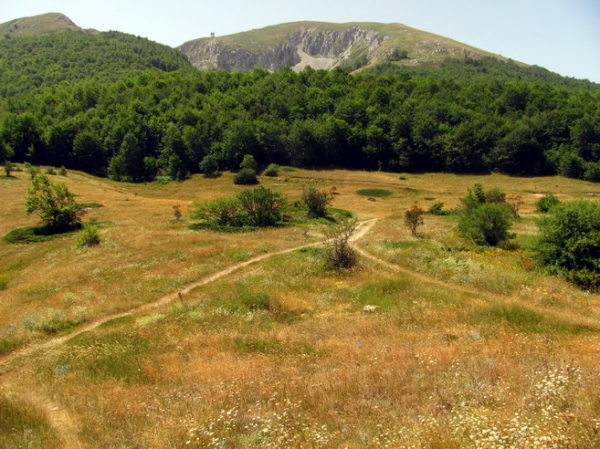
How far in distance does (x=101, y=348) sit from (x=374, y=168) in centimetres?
10319

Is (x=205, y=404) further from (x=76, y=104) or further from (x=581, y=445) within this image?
(x=76, y=104)

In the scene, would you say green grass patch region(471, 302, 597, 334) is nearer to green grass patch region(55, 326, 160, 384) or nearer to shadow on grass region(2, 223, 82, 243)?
green grass patch region(55, 326, 160, 384)

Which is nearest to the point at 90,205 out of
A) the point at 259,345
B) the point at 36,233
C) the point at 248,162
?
the point at 36,233

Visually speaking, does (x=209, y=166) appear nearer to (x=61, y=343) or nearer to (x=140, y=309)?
(x=140, y=309)

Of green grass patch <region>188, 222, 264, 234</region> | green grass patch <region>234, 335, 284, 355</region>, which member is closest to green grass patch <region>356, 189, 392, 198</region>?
green grass patch <region>188, 222, 264, 234</region>

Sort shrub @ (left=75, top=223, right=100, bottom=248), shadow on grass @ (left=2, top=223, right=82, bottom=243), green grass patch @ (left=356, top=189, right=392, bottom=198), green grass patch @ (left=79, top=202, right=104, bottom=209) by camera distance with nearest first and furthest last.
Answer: shrub @ (left=75, top=223, right=100, bottom=248) < shadow on grass @ (left=2, top=223, right=82, bottom=243) < green grass patch @ (left=79, top=202, right=104, bottom=209) < green grass patch @ (left=356, top=189, right=392, bottom=198)

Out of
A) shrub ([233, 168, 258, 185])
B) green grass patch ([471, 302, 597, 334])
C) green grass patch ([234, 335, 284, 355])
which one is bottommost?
green grass patch ([234, 335, 284, 355])

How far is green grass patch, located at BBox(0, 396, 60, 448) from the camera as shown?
8.78 m

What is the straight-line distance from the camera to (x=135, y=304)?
2392cm

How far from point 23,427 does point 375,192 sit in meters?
74.6

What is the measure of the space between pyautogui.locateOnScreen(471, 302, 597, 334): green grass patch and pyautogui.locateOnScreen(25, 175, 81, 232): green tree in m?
45.3

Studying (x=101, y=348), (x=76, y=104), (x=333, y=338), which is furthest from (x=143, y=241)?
(x=76, y=104)

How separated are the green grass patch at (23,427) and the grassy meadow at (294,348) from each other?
5 cm

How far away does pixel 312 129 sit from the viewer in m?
112
